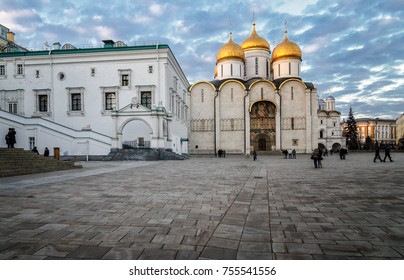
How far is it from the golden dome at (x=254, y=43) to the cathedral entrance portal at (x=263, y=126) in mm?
12825

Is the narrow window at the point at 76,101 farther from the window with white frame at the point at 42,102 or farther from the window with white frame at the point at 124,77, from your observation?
the window with white frame at the point at 124,77

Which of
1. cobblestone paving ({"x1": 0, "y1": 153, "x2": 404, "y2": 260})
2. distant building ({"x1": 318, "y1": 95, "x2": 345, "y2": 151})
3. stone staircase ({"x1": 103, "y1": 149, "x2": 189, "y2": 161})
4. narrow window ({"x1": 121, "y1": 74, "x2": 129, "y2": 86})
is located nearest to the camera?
cobblestone paving ({"x1": 0, "y1": 153, "x2": 404, "y2": 260})

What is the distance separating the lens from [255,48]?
51906 mm

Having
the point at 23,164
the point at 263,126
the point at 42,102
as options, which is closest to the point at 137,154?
the point at 23,164

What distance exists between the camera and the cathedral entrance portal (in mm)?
46875

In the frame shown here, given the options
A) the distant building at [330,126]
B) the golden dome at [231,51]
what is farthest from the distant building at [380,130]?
the golden dome at [231,51]

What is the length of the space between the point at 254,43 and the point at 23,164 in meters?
48.1

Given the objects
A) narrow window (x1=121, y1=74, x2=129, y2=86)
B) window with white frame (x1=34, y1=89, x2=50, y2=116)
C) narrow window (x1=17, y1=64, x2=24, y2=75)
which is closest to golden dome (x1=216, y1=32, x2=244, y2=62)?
narrow window (x1=121, y1=74, x2=129, y2=86)

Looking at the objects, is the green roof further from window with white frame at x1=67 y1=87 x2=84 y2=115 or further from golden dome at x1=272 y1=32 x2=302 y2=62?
golden dome at x1=272 y1=32 x2=302 y2=62

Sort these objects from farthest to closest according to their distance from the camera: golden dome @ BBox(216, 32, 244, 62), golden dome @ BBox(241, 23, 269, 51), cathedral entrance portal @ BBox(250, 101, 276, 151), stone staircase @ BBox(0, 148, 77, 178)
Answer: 1. golden dome @ BBox(241, 23, 269, 51)
2. golden dome @ BBox(216, 32, 244, 62)
3. cathedral entrance portal @ BBox(250, 101, 276, 151)
4. stone staircase @ BBox(0, 148, 77, 178)

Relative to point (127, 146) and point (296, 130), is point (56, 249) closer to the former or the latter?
point (127, 146)

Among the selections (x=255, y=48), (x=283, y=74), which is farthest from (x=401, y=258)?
(x=255, y=48)

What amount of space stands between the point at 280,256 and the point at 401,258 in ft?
4.88

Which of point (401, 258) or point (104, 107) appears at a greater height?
point (104, 107)
